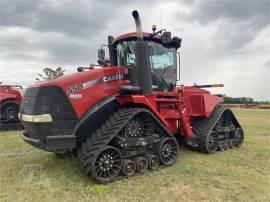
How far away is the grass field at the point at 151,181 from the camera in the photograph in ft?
14.0

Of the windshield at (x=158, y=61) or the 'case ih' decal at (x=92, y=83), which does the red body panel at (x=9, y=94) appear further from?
the 'case ih' decal at (x=92, y=83)

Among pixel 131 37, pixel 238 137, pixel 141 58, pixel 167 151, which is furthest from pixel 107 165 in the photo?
pixel 238 137

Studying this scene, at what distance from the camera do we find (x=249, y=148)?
770 cm

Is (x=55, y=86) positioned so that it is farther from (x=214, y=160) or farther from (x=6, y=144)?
(x=6, y=144)

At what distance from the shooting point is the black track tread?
23.0ft

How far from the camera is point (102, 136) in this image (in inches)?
191

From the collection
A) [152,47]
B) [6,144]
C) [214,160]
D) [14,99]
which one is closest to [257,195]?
[214,160]

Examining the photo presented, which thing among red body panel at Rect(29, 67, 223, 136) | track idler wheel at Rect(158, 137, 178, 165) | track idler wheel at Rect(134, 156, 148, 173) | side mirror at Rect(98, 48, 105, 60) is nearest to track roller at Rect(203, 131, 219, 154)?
red body panel at Rect(29, 67, 223, 136)

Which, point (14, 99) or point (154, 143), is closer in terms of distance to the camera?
point (154, 143)

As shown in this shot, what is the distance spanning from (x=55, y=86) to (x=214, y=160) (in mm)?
3816

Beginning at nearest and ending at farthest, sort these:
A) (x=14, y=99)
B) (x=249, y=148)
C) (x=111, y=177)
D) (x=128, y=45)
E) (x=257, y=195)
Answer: (x=257, y=195)
(x=111, y=177)
(x=128, y=45)
(x=249, y=148)
(x=14, y=99)

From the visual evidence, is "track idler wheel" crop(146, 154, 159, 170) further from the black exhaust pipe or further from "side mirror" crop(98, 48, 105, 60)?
"side mirror" crop(98, 48, 105, 60)

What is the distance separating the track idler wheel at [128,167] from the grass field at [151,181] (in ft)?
0.40

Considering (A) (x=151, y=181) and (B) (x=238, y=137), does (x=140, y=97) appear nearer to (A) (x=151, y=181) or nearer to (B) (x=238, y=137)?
(A) (x=151, y=181)
